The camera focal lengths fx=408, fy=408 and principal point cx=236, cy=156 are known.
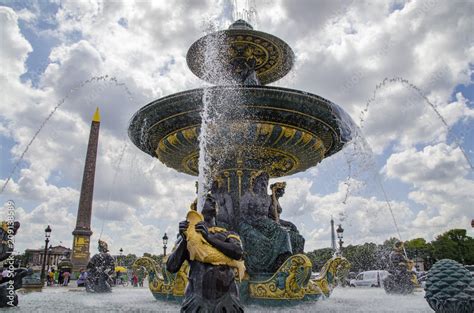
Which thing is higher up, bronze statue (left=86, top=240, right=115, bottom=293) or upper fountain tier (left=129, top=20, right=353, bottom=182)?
upper fountain tier (left=129, top=20, right=353, bottom=182)

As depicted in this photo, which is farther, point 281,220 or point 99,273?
point 99,273

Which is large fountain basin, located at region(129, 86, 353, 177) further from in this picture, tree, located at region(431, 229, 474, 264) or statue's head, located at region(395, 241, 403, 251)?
tree, located at region(431, 229, 474, 264)

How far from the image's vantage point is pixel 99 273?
37.8 ft

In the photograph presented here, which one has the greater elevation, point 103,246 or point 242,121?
point 242,121

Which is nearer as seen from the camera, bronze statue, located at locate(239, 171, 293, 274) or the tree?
bronze statue, located at locate(239, 171, 293, 274)

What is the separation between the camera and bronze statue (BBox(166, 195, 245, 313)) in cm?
370

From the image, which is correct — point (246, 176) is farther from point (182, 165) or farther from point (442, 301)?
point (442, 301)

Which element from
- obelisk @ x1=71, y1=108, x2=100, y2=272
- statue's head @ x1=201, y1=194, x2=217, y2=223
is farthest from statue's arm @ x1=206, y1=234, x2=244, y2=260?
obelisk @ x1=71, y1=108, x2=100, y2=272

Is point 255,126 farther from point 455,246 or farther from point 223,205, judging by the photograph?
point 455,246

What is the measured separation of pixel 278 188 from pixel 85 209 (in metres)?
39.1

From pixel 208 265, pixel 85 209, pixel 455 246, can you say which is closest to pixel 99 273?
pixel 208 265

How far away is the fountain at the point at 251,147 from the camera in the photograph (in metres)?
8.10

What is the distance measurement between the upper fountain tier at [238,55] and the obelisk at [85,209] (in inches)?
1411

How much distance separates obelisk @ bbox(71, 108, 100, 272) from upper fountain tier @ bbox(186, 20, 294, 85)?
35847 mm
